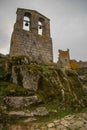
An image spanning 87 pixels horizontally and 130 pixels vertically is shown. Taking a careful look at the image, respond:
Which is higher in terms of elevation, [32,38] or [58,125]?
[32,38]

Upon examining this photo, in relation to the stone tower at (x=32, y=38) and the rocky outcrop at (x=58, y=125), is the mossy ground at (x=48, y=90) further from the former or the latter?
the stone tower at (x=32, y=38)

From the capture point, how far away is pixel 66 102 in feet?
31.0

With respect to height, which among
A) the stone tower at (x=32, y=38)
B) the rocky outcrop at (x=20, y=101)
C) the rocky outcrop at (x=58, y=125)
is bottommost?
the rocky outcrop at (x=58, y=125)

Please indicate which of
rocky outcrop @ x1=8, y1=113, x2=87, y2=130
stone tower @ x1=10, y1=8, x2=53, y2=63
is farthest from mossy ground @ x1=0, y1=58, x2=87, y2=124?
stone tower @ x1=10, y1=8, x2=53, y2=63

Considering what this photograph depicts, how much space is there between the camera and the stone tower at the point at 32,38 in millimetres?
18484

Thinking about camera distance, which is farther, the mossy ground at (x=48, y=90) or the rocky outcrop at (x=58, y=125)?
the mossy ground at (x=48, y=90)

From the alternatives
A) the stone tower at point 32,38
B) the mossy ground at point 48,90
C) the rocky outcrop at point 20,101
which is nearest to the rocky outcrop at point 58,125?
the mossy ground at point 48,90

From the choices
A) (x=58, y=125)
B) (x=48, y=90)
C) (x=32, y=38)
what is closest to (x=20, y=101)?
(x=48, y=90)

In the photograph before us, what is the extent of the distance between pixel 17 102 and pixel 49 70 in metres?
3.61

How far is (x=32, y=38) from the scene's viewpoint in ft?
64.0

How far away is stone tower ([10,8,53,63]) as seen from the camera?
60.6 ft

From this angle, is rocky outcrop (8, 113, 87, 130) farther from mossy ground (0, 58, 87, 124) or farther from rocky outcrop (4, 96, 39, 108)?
rocky outcrop (4, 96, 39, 108)

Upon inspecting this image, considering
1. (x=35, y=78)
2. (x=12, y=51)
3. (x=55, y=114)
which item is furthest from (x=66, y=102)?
(x=12, y=51)

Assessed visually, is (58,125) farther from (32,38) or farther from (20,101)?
(32,38)
